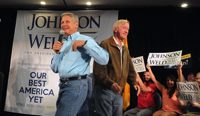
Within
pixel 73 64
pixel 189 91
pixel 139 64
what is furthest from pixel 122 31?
pixel 189 91

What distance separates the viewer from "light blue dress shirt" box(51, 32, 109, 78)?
230 cm

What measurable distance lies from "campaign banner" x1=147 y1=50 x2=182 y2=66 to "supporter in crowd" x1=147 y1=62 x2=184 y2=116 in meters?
0.28

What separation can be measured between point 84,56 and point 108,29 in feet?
3.49

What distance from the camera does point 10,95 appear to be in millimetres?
3178

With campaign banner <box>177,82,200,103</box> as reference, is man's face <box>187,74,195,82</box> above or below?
above

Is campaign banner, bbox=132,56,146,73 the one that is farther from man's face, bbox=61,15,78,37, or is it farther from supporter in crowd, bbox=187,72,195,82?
man's face, bbox=61,15,78,37

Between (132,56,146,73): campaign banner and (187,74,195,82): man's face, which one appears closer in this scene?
(187,74,195,82): man's face

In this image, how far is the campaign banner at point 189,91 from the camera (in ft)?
8.82

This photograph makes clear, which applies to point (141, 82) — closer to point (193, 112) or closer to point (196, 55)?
point (193, 112)

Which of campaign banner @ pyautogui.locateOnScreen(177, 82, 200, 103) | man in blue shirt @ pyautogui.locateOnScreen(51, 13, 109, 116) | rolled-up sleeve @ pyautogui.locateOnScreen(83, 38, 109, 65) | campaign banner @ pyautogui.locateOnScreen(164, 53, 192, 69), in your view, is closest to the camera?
man in blue shirt @ pyautogui.locateOnScreen(51, 13, 109, 116)

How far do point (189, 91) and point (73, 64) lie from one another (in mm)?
2106

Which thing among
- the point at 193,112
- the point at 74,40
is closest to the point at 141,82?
the point at 193,112

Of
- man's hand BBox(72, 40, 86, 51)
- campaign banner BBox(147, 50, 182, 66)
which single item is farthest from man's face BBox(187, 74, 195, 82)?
man's hand BBox(72, 40, 86, 51)

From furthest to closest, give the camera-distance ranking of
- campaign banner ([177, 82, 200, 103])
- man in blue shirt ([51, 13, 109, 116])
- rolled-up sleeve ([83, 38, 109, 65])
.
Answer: campaign banner ([177, 82, 200, 103]) → rolled-up sleeve ([83, 38, 109, 65]) → man in blue shirt ([51, 13, 109, 116])
